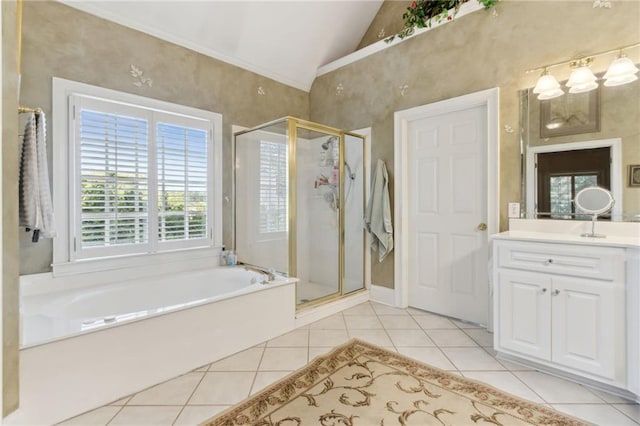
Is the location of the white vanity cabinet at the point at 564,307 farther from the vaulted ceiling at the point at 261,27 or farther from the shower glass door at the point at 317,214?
the vaulted ceiling at the point at 261,27

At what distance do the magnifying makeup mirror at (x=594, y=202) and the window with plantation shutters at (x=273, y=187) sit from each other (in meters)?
2.27

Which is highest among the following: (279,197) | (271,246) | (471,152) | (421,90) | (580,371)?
(421,90)

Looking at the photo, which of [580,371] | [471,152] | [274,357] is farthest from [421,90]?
[274,357]

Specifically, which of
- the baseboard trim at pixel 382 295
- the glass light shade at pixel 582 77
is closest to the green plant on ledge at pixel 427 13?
the glass light shade at pixel 582 77

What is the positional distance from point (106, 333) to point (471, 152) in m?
3.03

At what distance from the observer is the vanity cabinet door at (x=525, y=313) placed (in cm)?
183

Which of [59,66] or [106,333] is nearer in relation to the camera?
[106,333]

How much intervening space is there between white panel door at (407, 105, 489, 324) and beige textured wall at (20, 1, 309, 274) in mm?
1913

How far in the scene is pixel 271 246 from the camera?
2965 millimetres

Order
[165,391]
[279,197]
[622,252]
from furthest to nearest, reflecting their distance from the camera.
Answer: [279,197] < [165,391] < [622,252]

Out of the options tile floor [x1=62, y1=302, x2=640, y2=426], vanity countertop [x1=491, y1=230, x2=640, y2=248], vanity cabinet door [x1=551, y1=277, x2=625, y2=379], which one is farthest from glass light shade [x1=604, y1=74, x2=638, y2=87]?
tile floor [x1=62, y1=302, x2=640, y2=426]

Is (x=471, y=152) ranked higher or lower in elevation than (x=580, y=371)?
higher

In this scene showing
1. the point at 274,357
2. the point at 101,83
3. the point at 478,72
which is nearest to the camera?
the point at 274,357

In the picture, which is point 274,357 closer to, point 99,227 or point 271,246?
point 271,246
